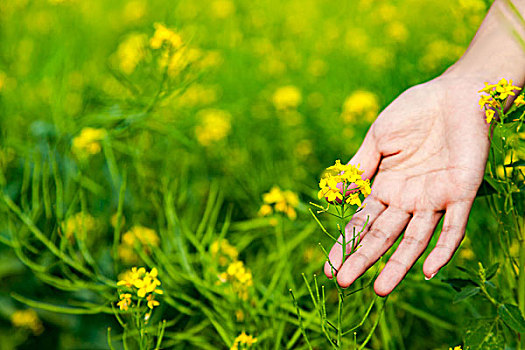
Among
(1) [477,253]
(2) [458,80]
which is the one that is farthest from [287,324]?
(2) [458,80]

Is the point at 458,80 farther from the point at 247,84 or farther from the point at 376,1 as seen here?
the point at 376,1

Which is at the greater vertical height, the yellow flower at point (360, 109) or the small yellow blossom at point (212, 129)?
the small yellow blossom at point (212, 129)

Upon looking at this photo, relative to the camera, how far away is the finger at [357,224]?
2.96 ft

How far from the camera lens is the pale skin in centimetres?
90

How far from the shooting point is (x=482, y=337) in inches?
33.7

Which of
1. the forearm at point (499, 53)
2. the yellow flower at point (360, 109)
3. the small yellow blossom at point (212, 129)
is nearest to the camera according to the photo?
the forearm at point (499, 53)

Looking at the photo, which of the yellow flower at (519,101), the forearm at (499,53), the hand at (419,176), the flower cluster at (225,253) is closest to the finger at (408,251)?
the hand at (419,176)

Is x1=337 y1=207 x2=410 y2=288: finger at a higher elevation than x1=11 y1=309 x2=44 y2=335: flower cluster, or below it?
below

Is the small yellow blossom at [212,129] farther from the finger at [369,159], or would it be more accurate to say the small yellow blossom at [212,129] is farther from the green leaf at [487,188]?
the green leaf at [487,188]

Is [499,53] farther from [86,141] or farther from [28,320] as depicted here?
[28,320]

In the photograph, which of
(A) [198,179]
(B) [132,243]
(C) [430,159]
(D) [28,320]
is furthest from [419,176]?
(D) [28,320]

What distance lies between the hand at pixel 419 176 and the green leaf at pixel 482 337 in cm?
13

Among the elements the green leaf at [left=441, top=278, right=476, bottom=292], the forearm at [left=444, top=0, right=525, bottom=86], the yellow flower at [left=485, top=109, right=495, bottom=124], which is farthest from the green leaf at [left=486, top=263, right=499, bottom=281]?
the forearm at [left=444, top=0, right=525, bottom=86]

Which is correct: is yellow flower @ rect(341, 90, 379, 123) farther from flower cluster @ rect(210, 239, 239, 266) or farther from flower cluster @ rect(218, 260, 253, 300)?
flower cluster @ rect(218, 260, 253, 300)
